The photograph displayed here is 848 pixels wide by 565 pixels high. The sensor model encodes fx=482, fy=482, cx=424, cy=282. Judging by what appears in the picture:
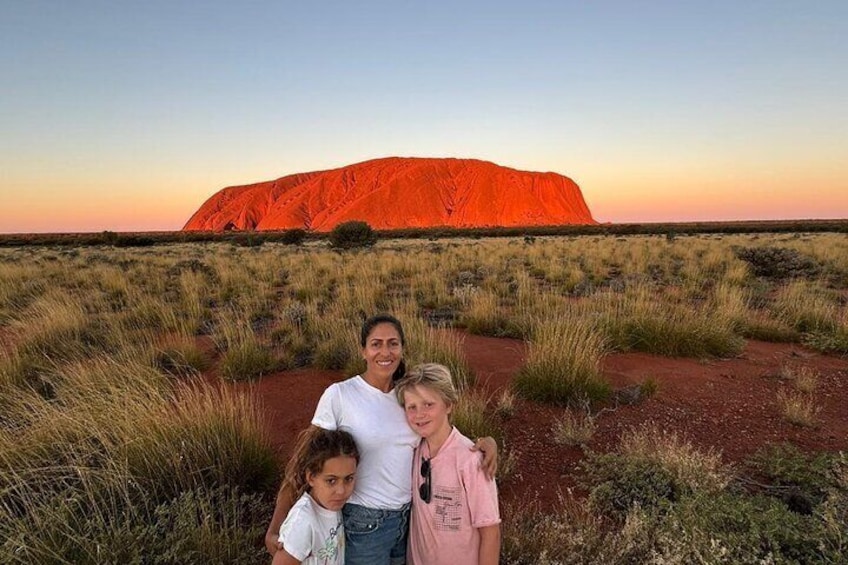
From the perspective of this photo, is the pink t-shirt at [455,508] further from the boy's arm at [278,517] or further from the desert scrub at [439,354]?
the desert scrub at [439,354]

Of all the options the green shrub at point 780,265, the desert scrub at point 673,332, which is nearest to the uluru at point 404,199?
the green shrub at point 780,265

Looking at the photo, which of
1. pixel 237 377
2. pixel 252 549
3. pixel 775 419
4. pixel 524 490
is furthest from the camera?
pixel 237 377

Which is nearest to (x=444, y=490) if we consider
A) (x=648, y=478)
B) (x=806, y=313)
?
(x=648, y=478)

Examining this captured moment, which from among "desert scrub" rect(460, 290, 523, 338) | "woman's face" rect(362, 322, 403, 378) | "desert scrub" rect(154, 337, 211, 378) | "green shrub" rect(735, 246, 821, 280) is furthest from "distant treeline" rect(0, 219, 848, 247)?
"woman's face" rect(362, 322, 403, 378)

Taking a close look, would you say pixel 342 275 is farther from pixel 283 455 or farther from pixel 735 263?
pixel 735 263

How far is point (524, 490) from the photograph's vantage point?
3623 millimetres

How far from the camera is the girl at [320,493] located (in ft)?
7.07

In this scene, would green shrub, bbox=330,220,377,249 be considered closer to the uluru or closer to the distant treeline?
the distant treeline

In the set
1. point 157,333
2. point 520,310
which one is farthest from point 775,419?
point 157,333

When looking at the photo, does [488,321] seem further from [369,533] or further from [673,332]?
[369,533]

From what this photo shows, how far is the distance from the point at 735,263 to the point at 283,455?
15967 millimetres

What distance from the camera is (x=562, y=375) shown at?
5227 mm

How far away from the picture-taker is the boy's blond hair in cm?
231

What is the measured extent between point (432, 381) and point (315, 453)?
2.12ft
